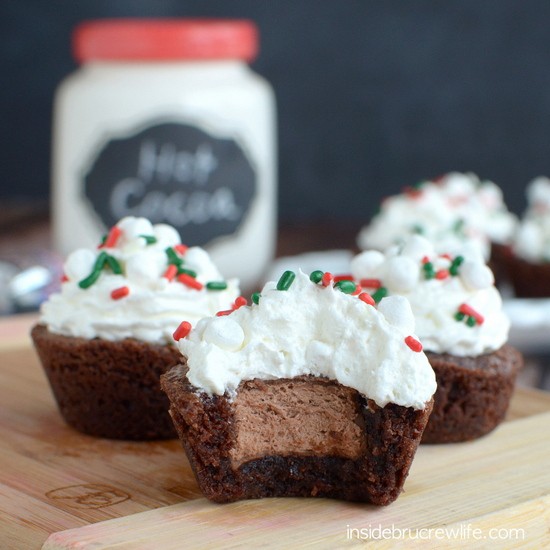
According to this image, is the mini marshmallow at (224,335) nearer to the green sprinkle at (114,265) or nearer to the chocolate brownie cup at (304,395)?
the chocolate brownie cup at (304,395)

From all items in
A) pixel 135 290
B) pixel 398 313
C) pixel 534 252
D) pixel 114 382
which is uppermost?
pixel 398 313

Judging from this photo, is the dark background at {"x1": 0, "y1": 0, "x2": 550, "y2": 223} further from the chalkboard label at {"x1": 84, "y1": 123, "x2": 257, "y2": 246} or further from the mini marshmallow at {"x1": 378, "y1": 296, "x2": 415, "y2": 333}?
the mini marshmallow at {"x1": 378, "y1": 296, "x2": 415, "y2": 333}

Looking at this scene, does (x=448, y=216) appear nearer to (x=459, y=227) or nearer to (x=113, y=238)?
(x=459, y=227)

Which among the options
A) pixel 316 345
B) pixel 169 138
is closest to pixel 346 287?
pixel 316 345

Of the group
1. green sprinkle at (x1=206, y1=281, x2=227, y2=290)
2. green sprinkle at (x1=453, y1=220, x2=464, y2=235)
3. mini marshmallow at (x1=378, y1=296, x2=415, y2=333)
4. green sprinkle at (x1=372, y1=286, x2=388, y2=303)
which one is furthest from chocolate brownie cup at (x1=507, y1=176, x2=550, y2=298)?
mini marshmallow at (x1=378, y1=296, x2=415, y2=333)

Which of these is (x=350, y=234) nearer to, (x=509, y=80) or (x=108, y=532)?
(x=509, y=80)

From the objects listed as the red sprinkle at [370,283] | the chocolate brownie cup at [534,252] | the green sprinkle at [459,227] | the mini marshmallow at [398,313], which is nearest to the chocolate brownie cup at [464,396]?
the red sprinkle at [370,283]
